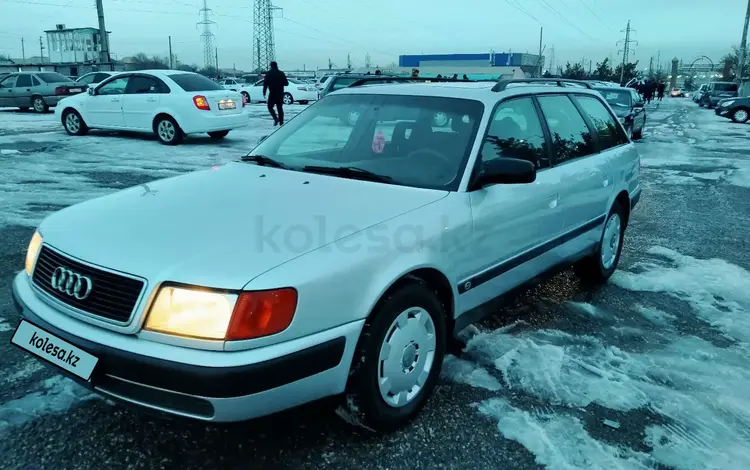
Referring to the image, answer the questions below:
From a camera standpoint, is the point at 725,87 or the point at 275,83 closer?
the point at 275,83

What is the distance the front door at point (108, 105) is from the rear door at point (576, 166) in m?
11.0

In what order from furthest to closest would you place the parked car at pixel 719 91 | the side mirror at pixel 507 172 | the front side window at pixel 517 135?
the parked car at pixel 719 91 < the front side window at pixel 517 135 < the side mirror at pixel 507 172

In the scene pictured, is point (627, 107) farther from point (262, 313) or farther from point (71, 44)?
point (71, 44)

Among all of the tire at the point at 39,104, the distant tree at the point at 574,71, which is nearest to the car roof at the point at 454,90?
the tire at the point at 39,104

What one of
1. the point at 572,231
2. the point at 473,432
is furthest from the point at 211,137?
the point at 473,432

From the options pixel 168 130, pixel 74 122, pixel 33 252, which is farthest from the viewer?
pixel 74 122

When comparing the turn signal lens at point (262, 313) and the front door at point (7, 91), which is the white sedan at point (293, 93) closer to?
the front door at point (7, 91)

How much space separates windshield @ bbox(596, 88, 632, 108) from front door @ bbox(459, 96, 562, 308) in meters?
13.4

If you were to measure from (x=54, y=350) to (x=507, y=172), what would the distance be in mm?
2160

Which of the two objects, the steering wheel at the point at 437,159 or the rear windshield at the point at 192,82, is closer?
the steering wheel at the point at 437,159

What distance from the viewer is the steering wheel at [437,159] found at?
3045 mm

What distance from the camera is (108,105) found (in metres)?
12.8

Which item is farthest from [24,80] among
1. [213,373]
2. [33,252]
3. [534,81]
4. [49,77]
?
[213,373]

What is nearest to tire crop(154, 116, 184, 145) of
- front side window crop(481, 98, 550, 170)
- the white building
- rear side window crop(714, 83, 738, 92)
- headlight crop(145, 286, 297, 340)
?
front side window crop(481, 98, 550, 170)
